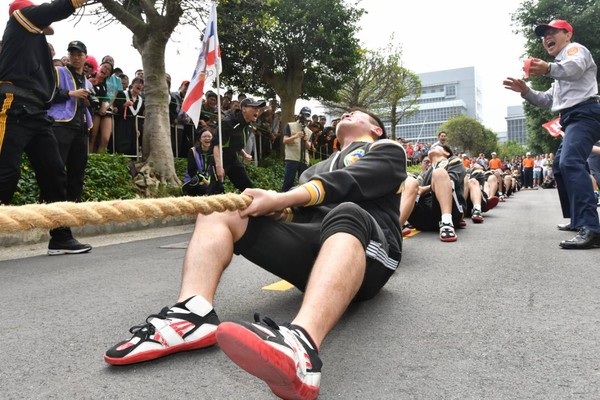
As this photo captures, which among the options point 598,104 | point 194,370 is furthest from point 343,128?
point 598,104

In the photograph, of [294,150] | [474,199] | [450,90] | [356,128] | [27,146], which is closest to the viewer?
[356,128]

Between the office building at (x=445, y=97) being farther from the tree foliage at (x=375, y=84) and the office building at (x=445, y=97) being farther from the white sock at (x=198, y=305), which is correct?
the white sock at (x=198, y=305)

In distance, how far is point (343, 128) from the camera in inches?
116

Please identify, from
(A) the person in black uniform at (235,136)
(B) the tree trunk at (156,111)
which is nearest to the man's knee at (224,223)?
(A) the person in black uniform at (235,136)

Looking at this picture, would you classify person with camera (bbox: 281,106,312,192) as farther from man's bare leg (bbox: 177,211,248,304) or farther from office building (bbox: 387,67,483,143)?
office building (bbox: 387,67,483,143)

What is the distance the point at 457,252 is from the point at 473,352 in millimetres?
2508

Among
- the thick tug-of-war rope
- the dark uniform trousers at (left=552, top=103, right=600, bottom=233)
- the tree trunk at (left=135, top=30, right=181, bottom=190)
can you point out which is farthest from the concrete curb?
the dark uniform trousers at (left=552, top=103, right=600, bottom=233)

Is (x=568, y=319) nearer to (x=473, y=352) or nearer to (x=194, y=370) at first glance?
(x=473, y=352)

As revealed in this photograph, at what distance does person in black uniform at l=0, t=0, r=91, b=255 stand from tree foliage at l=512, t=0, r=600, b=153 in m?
30.9

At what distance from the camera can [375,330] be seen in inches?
86.0

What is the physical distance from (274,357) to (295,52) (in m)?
16.5

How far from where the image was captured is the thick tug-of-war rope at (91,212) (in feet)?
3.66

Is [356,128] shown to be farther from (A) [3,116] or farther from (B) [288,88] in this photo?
(B) [288,88]

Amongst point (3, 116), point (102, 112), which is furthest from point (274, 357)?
point (102, 112)
